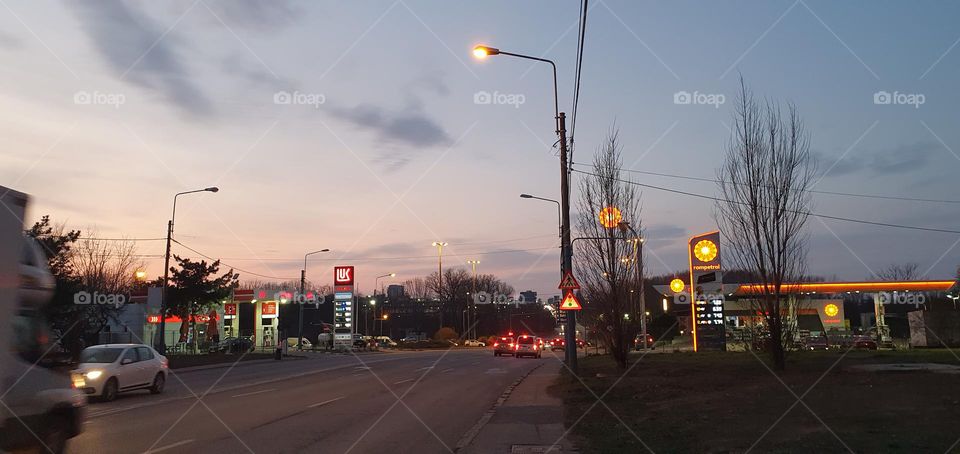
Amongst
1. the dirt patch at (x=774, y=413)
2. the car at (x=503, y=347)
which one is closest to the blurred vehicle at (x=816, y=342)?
the car at (x=503, y=347)

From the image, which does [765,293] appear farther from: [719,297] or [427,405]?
[719,297]

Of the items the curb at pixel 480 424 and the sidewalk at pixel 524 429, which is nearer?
the sidewalk at pixel 524 429

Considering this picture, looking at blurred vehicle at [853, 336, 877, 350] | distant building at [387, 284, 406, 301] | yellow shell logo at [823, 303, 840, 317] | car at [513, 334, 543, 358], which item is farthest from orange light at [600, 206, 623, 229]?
distant building at [387, 284, 406, 301]

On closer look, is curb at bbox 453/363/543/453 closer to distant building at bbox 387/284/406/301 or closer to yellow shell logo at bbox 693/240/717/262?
yellow shell logo at bbox 693/240/717/262

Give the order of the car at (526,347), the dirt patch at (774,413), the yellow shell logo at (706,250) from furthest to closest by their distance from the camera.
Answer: the car at (526,347) → the yellow shell logo at (706,250) → the dirt patch at (774,413)

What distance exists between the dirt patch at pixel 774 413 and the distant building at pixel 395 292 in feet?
400

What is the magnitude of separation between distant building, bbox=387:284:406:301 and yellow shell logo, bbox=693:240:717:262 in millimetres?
107643

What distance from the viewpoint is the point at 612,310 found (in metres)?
24.1

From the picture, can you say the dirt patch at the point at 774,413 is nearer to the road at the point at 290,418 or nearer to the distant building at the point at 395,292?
the road at the point at 290,418

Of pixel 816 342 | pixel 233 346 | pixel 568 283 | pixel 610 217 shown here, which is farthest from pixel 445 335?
pixel 568 283

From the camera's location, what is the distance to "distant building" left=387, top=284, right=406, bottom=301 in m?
140

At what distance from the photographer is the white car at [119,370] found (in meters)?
17.4

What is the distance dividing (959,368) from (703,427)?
1071 centimetres

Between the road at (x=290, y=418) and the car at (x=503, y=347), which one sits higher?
the road at (x=290, y=418)
